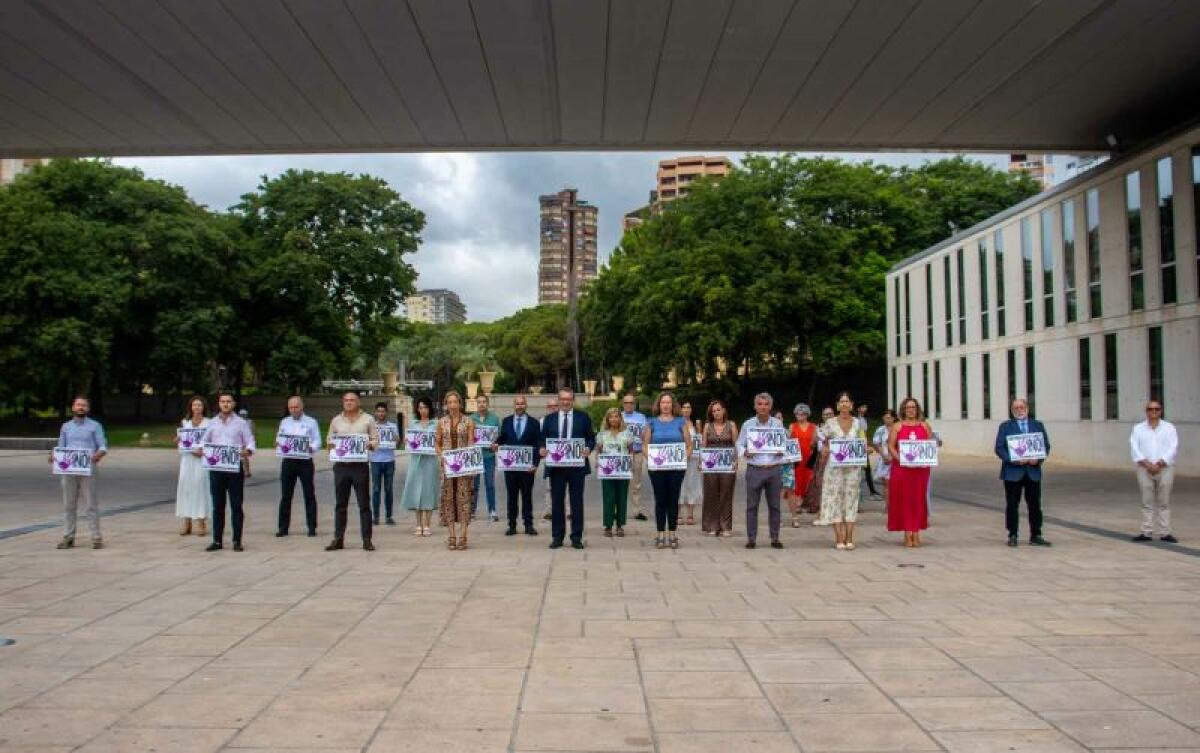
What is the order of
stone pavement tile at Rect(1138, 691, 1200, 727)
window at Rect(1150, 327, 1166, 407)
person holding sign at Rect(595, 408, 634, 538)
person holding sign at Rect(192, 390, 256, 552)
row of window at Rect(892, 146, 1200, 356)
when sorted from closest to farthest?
1. stone pavement tile at Rect(1138, 691, 1200, 727)
2. person holding sign at Rect(192, 390, 256, 552)
3. person holding sign at Rect(595, 408, 634, 538)
4. row of window at Rect(892, 146, 1200, 356)
5. window at Rect(1150, 327, 1166, 407)

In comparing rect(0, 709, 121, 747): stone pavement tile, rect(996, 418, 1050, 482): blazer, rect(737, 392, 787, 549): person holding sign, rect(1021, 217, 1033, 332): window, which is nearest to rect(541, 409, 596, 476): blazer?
rect(737, 392, 787, 549): person holding sign

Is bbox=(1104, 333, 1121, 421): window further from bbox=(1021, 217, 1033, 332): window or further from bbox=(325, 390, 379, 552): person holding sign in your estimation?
bbox=(325, 390, 379, 552): person holding sign

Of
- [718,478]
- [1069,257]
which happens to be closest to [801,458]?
[718,478]

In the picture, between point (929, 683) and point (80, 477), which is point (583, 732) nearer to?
point (929, 683)

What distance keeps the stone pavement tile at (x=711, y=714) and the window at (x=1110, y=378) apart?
25.1 m

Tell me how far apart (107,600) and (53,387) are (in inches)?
1618

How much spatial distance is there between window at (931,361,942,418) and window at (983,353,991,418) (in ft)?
11.9

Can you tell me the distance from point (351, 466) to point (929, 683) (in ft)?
25.6

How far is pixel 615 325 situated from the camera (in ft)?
176

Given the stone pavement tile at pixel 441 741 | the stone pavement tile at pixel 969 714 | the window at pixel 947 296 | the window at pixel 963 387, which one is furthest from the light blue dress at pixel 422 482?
the window at pixel 947 296

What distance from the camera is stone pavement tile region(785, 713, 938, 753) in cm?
463

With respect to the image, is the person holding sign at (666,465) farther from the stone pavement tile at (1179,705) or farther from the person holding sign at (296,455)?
the stone pavement tile at (1179,705)

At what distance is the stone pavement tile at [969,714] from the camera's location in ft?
16.2

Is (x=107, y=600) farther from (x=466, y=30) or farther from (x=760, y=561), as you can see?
(x=466, y=30)
